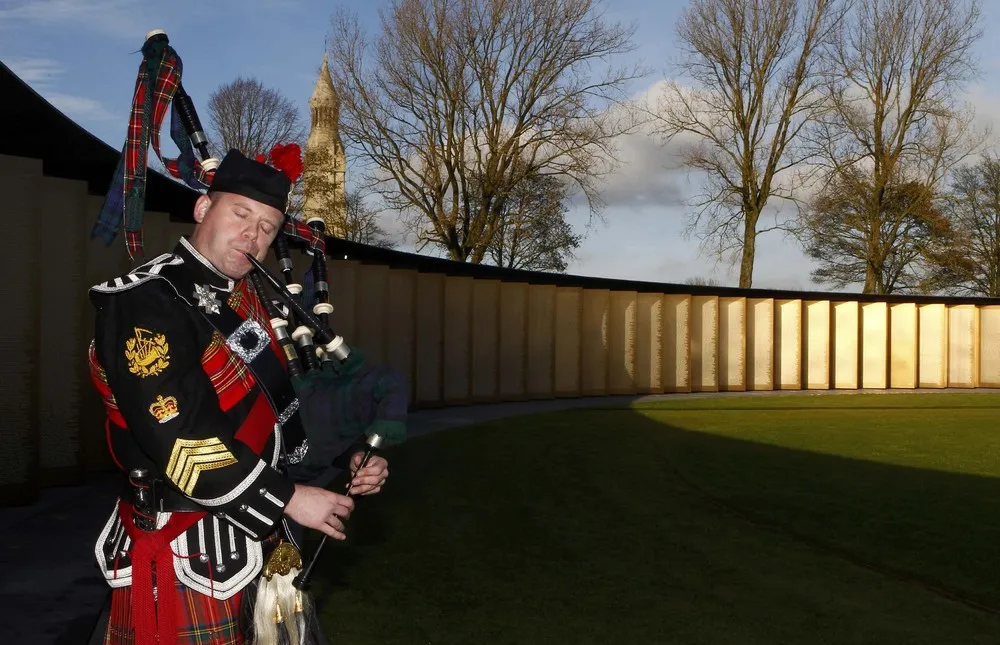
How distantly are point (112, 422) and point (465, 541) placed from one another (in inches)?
182

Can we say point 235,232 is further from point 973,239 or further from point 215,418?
point 973,239

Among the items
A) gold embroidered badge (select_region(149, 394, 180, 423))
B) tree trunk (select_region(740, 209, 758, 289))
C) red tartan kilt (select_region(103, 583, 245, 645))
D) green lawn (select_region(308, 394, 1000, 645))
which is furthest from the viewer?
tree trunk (select_region(740, 209, 758, 289))

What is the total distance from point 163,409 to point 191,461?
0.41 ft

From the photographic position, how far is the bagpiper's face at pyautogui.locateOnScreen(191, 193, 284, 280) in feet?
7.70

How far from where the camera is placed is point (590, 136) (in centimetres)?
2741

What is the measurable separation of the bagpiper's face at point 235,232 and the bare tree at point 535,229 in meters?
24.4

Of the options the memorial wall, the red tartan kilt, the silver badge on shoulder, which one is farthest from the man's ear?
the memorial wall

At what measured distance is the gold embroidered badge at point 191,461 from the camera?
200 centimetres

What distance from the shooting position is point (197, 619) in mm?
2221

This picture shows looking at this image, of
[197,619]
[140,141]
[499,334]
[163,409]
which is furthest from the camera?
[499,334]

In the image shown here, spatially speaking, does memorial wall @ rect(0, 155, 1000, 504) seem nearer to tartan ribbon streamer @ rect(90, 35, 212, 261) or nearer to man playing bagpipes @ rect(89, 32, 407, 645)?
tartan ribbon streamer @ rect(90, 35, 212, 261)

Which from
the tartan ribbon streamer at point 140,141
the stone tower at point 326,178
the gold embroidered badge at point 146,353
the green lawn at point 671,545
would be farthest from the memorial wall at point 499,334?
the stone tower at point 326,178

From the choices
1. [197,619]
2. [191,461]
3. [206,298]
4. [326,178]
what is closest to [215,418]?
[191,461]

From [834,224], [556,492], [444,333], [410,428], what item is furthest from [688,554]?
[834,224]
